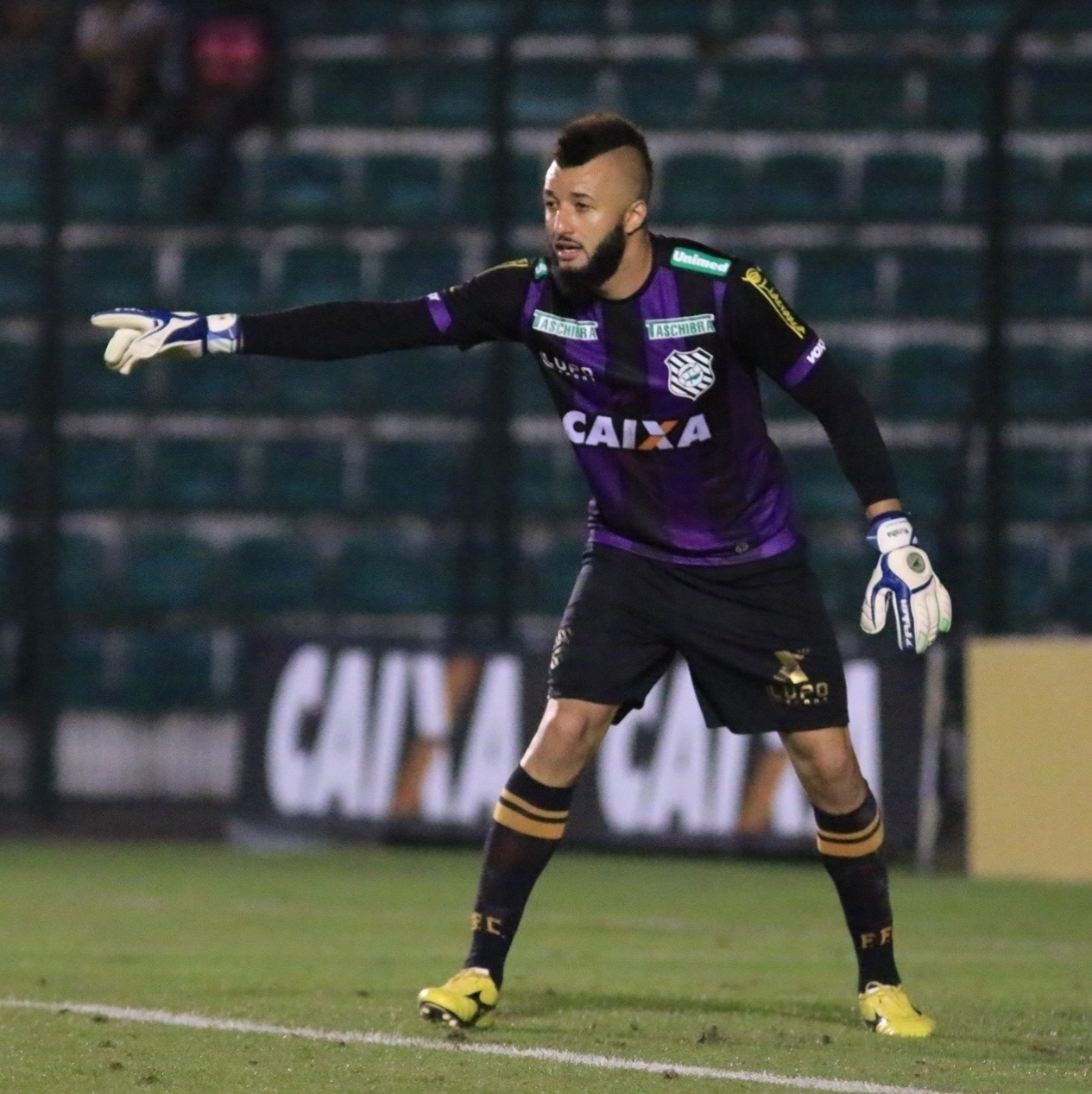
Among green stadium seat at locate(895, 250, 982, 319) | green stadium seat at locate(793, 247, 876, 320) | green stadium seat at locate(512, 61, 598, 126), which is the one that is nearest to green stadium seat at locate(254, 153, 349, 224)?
green stadium seat at locate(512, 61, 598, 126)

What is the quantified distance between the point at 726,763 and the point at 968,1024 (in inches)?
177

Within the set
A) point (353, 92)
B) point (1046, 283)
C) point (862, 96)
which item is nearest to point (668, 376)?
point (1046, 283)

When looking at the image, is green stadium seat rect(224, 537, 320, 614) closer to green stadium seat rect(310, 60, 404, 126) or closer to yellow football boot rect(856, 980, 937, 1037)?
green stadium seat rect(310, 60, 404, 126)

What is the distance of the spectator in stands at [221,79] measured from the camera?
12.9 m

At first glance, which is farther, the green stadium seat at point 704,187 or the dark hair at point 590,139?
the green stadium seat at point 704,187

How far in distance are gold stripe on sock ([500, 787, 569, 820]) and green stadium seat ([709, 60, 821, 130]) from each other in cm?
716

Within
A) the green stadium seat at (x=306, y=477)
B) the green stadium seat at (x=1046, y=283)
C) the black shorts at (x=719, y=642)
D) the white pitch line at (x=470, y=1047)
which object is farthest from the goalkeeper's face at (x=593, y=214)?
the green stadium seat at (x=306, y=477)

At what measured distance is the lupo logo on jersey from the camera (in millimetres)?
5637

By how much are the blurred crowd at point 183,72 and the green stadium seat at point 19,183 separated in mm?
381

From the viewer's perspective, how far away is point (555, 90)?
42.3 feet

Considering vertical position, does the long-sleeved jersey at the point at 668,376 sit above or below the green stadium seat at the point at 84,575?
above

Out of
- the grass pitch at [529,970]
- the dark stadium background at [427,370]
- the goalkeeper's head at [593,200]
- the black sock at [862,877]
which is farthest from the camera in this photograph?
the dark stadium background at [427,370]

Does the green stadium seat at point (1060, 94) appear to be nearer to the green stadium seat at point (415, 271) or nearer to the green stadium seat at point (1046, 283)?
the green stadium seat at point (1046, 283)

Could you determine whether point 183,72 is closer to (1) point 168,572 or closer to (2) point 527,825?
(1) point 168,572
